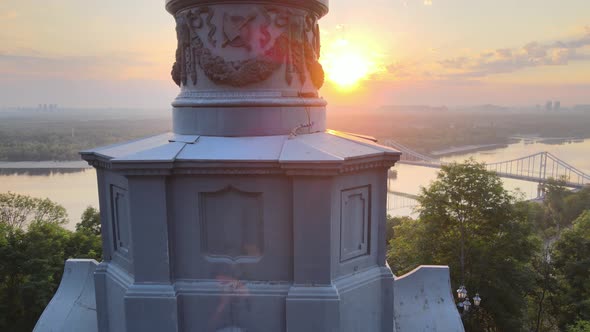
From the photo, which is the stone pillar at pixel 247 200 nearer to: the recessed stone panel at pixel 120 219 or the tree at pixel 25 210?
the recessed stone panel at pixel 120 219

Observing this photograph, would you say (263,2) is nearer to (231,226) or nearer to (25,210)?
(231,226)

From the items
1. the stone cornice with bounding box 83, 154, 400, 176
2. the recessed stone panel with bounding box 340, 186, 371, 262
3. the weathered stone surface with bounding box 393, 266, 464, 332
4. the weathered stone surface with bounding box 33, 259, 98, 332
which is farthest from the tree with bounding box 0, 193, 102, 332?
the recessed stone panel with bounding box 340, 186, 371, 262

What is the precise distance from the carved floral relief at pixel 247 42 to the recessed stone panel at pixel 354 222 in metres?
1.59

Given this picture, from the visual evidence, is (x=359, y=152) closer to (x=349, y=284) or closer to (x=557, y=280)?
(x=349, y=284)

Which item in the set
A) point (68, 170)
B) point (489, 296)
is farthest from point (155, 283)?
point (68, 170)

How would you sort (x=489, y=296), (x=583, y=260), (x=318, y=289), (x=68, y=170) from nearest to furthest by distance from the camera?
(x=318, y=289) → (x=489, y=296) → (x=583, y=260) → (x=68, y=170)

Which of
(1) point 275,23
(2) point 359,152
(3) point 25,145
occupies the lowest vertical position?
(3) point 25,145

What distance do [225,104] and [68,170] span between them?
2823 inches

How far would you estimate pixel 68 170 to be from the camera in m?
66.3

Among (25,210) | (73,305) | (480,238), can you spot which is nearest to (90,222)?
(25,210)

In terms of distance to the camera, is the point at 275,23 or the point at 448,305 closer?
the point at 275,23

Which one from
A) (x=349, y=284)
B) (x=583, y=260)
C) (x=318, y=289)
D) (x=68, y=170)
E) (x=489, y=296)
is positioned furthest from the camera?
(x=68, y=170)

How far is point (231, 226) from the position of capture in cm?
449

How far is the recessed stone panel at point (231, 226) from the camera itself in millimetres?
4438
